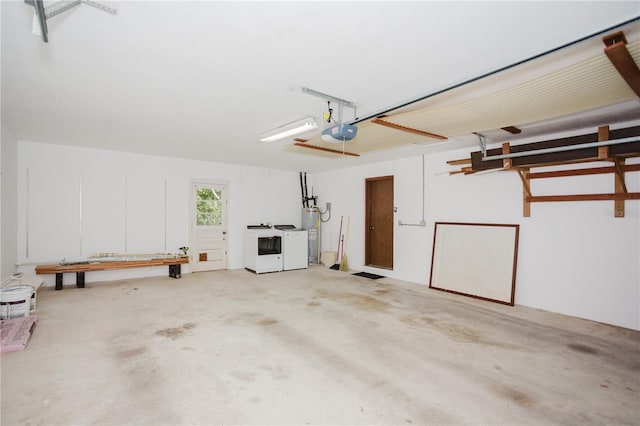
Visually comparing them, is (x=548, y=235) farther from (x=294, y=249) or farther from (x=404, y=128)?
(x=294, y=249)

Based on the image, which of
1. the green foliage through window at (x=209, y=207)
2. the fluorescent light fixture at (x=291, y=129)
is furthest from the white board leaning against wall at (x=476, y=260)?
the green foliage through window at (x=209, y=207)

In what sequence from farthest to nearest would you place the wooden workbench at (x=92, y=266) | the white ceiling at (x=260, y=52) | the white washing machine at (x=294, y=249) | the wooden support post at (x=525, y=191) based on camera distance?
the white washing machine at (x=294, y=249) < the wooden workbench at (x=92, y=266) < the wooden support post at (x=525, y=191) < the white ceiling at (x=260, y=52)

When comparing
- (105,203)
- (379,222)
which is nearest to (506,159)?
(379,222)

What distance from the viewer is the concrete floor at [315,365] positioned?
2137mm

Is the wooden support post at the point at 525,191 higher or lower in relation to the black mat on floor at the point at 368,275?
higher


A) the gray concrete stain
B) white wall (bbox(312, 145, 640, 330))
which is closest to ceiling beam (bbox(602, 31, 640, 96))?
white wall (bbox(312, 145, 640, 330))

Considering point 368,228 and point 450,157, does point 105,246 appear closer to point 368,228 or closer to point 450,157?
point 368,228

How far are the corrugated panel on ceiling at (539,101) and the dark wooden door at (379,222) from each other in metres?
3.39

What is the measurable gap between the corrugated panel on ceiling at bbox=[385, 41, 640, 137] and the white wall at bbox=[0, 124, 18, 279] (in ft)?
18.0

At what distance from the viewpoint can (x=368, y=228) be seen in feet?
24.3

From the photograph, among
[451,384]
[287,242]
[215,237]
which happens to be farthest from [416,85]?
[215,237]

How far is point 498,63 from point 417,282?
4.55 m

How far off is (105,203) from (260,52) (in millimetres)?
5451

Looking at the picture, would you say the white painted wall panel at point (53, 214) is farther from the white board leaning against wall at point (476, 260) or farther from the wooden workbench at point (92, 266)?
the white board leaning against wall at point (476, 260)
